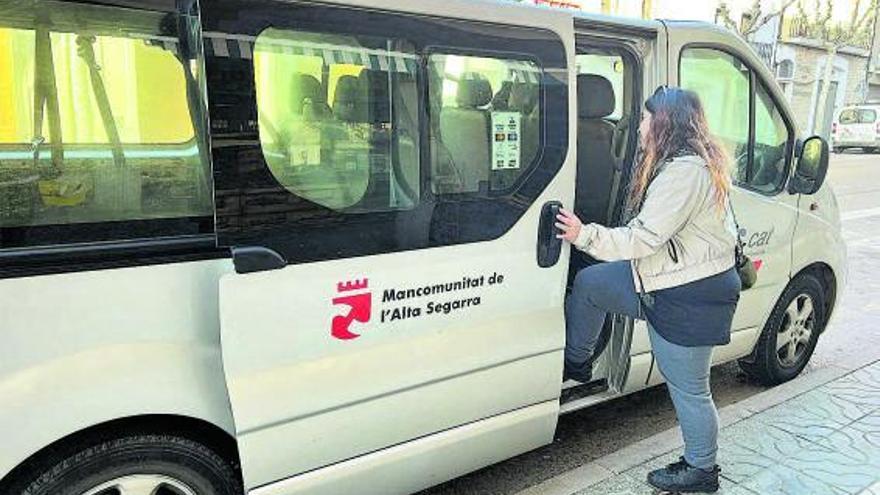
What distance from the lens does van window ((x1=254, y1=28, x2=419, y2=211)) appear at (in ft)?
6.95

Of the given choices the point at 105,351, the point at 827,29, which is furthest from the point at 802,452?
the point at 827,29

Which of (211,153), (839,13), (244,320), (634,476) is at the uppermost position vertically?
(839,13)

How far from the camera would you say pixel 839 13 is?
2797 cm

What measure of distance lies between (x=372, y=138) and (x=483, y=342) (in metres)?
0.87

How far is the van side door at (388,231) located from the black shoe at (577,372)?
0.15 metres

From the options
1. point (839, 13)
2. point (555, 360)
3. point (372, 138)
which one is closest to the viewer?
point (372, 138)

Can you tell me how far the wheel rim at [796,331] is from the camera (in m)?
4.07

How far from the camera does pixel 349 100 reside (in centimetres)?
229

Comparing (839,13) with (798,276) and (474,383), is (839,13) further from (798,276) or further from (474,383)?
(474,383)

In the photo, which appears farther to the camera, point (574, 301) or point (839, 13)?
point (839, 13)

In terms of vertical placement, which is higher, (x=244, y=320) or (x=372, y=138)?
(x=372, y=138)

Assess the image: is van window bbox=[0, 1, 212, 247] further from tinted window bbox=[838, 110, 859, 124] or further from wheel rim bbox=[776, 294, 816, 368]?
tinted window bbox=[838, 110, 859, 124]

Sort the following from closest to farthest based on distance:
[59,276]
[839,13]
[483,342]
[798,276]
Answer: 1. [59,276]
2. [483,342]
3. [798,276]
4. [839,13]

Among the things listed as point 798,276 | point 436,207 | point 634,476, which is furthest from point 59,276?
point 798,276
